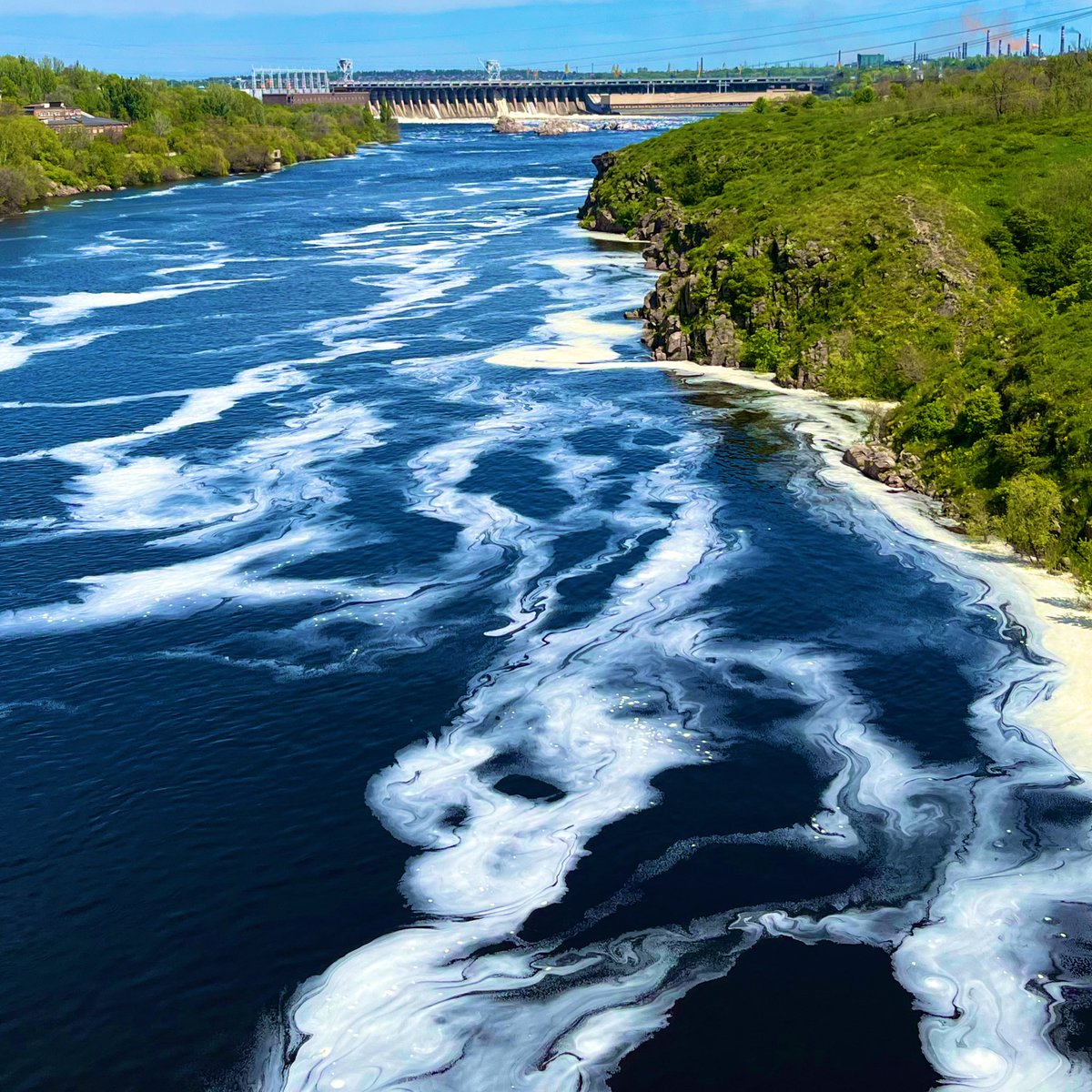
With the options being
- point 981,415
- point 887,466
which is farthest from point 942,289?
point 887,466

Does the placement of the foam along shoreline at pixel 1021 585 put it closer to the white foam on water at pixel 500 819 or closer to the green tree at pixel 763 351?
the green tree at pixel 763 351

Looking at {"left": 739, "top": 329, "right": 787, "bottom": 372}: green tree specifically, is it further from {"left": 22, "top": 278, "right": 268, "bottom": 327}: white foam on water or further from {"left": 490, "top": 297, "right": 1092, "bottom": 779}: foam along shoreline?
{"left": 22, "top": 278, "right": 268, "bottom": 327}: white foam on water

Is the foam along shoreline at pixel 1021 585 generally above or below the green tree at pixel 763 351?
below

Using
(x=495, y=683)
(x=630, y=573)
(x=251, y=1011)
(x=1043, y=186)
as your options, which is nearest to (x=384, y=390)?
(x=630, y=573)

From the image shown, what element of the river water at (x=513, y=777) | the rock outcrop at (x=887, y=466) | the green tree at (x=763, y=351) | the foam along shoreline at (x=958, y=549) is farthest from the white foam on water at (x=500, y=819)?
the green tree at (x=763, y=351)

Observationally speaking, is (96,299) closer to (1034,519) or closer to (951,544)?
(951,544)
